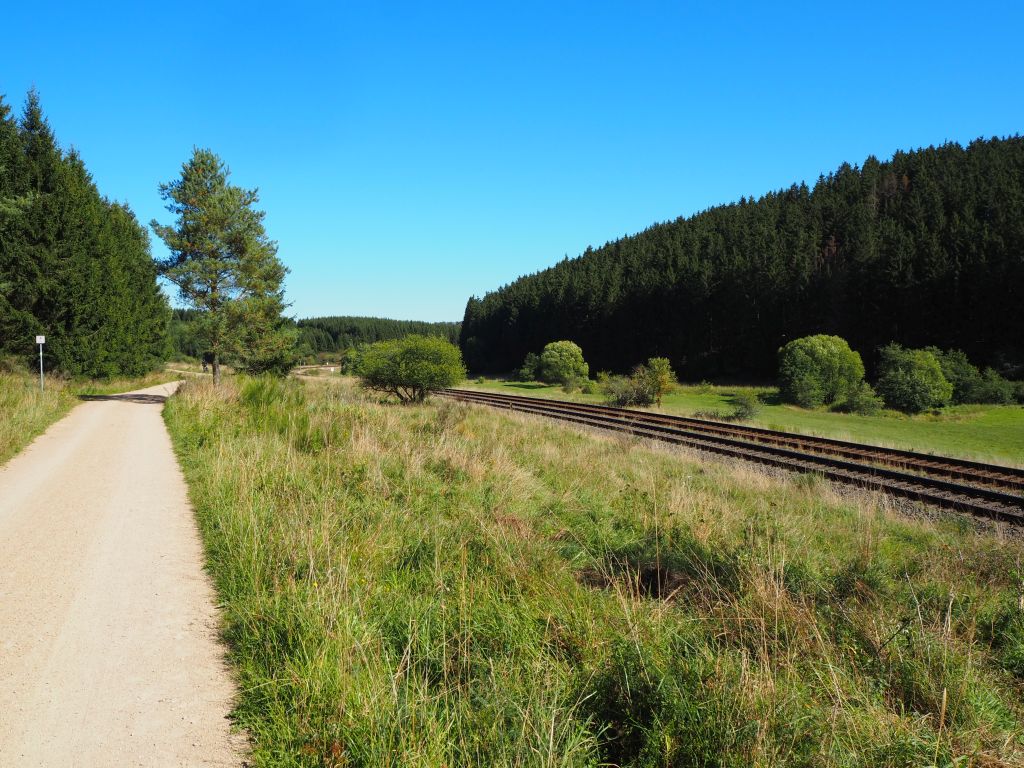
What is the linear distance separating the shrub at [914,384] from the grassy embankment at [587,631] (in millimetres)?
31073

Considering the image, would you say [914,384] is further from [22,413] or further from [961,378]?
[22,413]

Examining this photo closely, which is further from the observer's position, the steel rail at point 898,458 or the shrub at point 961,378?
the shrub at point 961,378

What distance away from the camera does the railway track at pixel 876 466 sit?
37.3 ft

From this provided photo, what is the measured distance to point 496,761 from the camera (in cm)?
263

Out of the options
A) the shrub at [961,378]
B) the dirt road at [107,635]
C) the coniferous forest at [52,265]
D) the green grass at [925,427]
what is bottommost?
the green grass at [925,427]

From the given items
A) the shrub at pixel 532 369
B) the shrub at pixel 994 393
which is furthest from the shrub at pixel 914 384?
the shrub at pixel 532 369

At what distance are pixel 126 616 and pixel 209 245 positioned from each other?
2345 cm

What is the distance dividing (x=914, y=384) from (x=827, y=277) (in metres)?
29.5

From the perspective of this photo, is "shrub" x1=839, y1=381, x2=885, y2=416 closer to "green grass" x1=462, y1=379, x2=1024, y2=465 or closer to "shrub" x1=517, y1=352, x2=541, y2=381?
"green grass" x1=462, y1=379, x2=1024, y2=465

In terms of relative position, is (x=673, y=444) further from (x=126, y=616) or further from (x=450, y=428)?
(x=126, y=616)

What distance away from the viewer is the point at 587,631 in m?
3.88

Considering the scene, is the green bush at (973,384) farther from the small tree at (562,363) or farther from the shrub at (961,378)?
the small tree at (562,363)

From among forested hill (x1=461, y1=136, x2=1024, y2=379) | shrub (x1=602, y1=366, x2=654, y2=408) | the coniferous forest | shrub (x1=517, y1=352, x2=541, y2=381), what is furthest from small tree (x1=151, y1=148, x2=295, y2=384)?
forested hill (x1=461, y1=136, x2=1024, y2=379)

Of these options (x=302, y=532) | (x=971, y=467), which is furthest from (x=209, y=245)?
(x=971, y=467)
